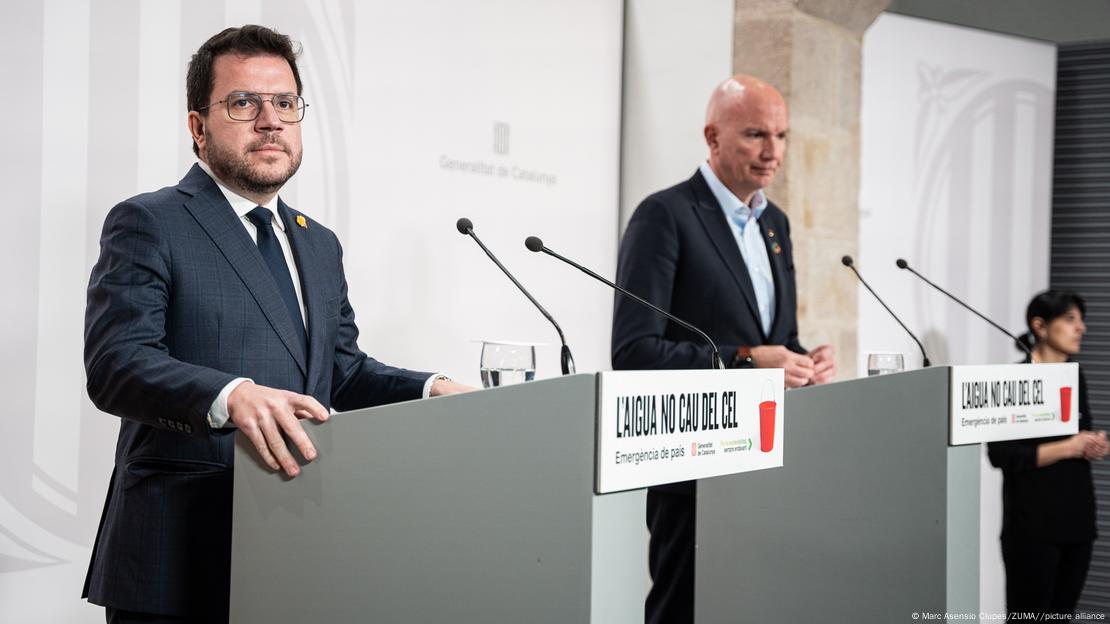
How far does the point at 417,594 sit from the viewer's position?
1487 millimetres

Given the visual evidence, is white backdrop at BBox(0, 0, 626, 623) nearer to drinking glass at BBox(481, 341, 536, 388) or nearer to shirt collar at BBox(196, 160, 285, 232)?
shirt collar at BBox(196, 160, 285, 232)

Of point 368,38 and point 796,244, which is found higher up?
point 368,38

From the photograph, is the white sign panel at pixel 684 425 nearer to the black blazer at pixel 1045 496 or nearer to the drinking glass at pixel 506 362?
the drinking glass at pixel 506 362

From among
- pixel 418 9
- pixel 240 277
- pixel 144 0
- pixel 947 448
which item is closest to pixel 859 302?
pixel 418 9

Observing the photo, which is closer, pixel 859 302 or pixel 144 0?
pixel 144 0

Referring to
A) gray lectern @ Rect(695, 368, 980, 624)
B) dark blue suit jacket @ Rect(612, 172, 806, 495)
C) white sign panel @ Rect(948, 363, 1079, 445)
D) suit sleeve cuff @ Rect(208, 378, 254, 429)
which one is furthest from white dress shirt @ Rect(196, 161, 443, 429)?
white sign panel @ Rect(948, 363, 1079, 445)

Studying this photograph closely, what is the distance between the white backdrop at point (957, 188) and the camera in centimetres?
508

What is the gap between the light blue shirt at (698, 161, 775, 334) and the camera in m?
3.04

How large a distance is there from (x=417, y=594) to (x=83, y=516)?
172 cm

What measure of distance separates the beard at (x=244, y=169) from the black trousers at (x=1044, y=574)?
3260 millimetres

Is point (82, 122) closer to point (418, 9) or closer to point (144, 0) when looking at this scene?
point (144, 0)

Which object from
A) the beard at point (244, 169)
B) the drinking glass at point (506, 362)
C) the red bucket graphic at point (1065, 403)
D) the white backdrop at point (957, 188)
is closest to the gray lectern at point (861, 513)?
the red bucket graphic at point (1065, 403)

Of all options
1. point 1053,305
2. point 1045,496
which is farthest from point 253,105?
point 1053,305

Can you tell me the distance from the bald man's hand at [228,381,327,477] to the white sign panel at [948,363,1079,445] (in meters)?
1.36
